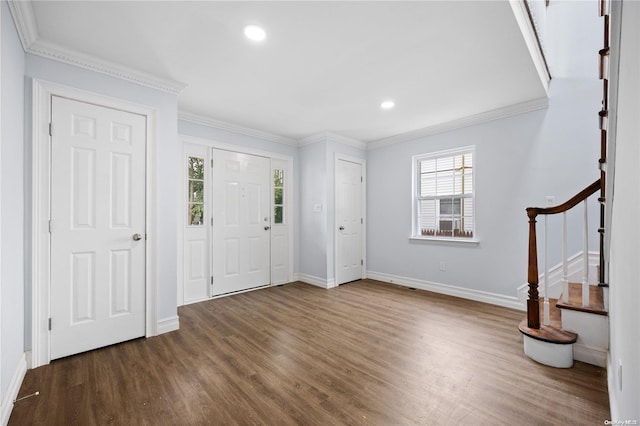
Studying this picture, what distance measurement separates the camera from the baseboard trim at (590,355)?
7.22 feet

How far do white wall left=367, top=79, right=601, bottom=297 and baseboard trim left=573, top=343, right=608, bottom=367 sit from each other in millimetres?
1336

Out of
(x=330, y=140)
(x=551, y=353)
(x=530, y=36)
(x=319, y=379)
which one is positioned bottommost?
(x=319, y=379)

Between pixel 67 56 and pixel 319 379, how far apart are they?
3264mm

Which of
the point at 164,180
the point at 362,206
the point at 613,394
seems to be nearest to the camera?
the point at 613,394

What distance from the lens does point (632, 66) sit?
961 millimetres

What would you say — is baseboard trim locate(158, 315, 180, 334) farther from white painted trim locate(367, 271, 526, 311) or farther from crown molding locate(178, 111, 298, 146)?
white painted trim locate(367, 271, 526, 311)

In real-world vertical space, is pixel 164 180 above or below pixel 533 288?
above

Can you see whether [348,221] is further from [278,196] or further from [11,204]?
[11,204]

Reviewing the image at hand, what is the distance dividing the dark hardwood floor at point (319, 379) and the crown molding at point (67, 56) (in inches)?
97.3

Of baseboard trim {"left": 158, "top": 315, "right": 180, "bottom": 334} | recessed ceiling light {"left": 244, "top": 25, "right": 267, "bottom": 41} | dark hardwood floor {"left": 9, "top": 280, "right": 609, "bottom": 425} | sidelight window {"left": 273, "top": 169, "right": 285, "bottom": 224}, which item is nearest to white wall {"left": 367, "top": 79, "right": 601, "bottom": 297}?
dark hardwood floor {"left": 9, "top": 280, "right": 609, "bottom": 425}

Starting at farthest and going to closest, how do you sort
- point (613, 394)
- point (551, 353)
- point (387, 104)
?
1. point (387, 104)
2. point (551, 353)
3. point (613, 394)

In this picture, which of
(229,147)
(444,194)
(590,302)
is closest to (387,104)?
(444,194)

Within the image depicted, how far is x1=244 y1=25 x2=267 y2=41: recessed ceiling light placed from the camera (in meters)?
2.09

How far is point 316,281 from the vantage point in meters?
4.80
